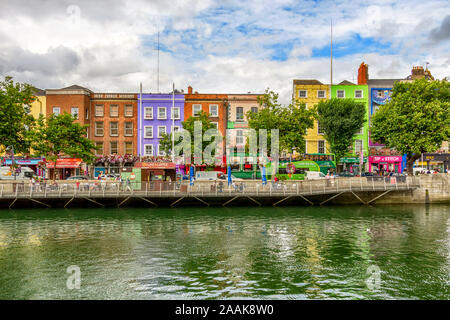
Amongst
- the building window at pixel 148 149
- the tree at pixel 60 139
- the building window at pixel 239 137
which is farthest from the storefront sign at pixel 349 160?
the tree at pixel 60 139

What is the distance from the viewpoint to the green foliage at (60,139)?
145 ft

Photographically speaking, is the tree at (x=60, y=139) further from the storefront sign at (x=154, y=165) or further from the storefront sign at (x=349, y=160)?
the storefront sign at (x=349, y=160)

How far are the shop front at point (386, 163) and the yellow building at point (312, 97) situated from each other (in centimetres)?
973

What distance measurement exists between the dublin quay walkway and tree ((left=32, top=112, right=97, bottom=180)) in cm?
613

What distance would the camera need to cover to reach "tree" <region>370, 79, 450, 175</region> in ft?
145

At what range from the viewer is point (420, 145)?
44250 mm

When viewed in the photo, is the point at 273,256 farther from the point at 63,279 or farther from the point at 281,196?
the point at 281,196

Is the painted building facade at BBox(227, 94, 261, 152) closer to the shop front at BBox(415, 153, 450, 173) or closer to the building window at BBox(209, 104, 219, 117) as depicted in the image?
the building window at BBox(209, 104, 219, 117)

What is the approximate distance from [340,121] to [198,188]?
28373 mm

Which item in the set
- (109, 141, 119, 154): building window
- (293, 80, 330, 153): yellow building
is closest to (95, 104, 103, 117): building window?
(109, 141, 119, 154): building window

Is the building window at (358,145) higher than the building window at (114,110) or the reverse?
the reverse

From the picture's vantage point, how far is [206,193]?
38969 mm
